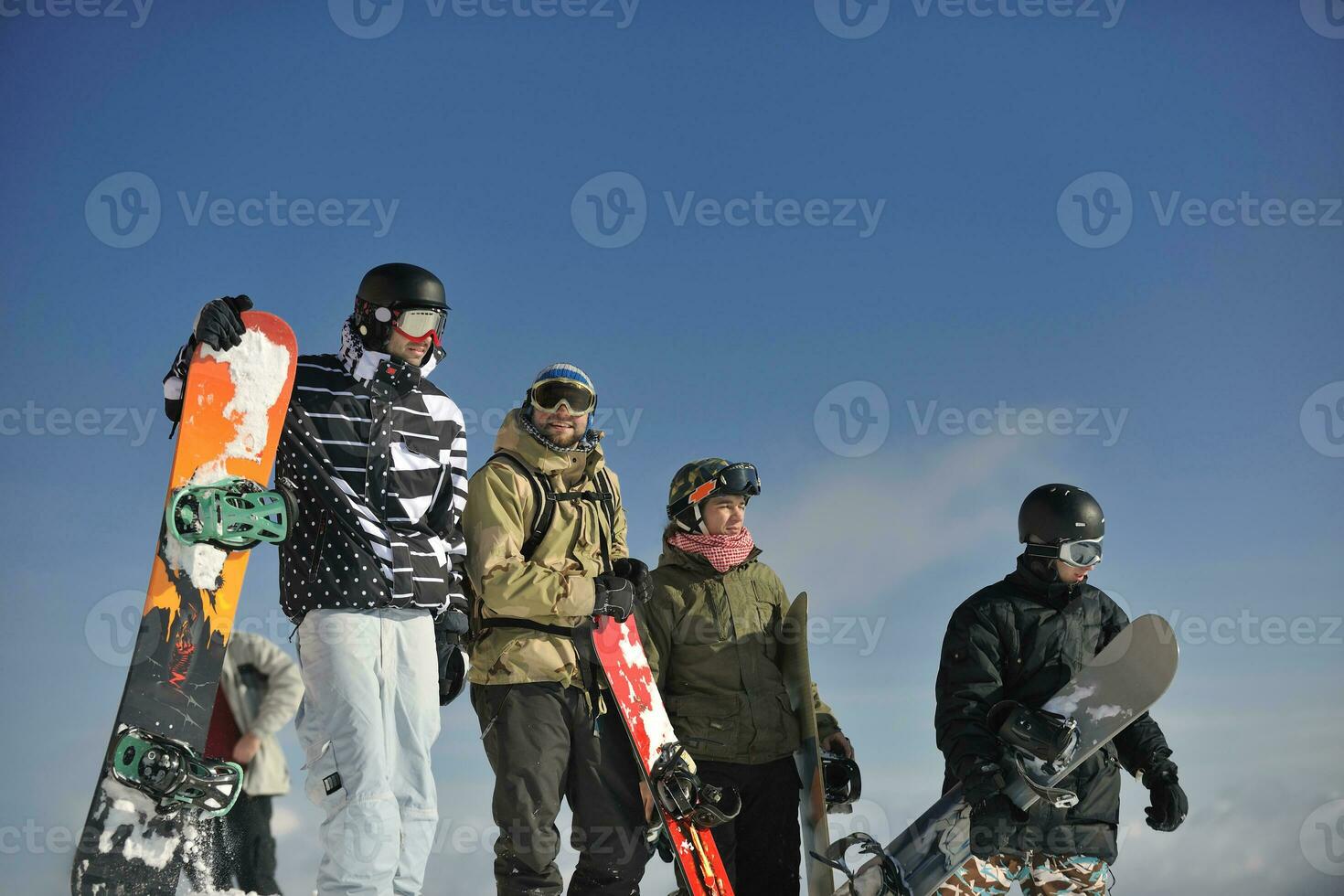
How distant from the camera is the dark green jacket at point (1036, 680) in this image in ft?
16.7

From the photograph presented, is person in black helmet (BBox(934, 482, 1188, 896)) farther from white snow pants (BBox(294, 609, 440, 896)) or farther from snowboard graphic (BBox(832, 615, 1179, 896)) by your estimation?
white snow pants (BBox(294, 609, 440, 896))

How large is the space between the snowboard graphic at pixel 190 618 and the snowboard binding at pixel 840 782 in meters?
3.05

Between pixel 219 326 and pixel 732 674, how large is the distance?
9.54 ft

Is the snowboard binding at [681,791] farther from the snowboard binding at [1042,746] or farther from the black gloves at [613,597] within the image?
the snowboard binding at [1042,746]

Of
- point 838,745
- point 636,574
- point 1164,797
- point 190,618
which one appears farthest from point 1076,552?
point 190,618

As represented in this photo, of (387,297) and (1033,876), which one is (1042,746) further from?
(387,297)

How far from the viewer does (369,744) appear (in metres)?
4.10

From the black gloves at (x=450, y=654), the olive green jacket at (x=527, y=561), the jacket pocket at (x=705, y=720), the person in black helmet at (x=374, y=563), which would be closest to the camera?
the person in black helmet at (x=374, y=563)

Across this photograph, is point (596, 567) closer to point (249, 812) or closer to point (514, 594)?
point (514, 594)

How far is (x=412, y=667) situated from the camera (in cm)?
435

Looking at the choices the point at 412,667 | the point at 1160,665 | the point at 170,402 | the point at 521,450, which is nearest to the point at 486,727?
the point at 412,667

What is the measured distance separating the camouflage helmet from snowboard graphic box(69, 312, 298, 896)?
230 cm

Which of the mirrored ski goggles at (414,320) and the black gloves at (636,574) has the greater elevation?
the mirrored ski goggles at (414,320)

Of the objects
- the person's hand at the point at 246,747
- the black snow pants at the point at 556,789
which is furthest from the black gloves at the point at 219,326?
the person's hand at the point at 246,747
